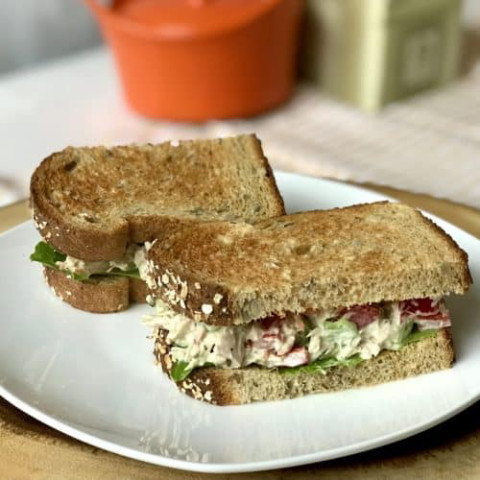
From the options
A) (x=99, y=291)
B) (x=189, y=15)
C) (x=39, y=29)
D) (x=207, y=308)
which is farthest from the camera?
(x=39, y=29)

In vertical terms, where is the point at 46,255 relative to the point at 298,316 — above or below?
below

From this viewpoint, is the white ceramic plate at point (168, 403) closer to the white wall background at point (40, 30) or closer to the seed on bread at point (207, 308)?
the seed on bread at point (207, 308)

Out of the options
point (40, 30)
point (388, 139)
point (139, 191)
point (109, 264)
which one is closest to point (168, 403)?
point (109, 264)

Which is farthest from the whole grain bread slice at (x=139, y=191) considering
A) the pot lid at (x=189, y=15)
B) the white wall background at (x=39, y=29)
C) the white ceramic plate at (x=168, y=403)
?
the white wall background at (x=39, y=29)

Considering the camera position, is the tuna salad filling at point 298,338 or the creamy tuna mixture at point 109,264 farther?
the creamy tuna mixture at point 109,264

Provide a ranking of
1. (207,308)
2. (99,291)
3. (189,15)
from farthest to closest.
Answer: (189,15), (99,291), (207,308)

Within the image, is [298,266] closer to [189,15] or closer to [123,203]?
[123,203]

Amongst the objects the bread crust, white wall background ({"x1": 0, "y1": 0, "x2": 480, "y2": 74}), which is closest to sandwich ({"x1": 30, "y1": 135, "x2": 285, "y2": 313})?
the bread crust

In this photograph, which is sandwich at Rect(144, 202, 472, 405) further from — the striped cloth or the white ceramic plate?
the striped cloth
